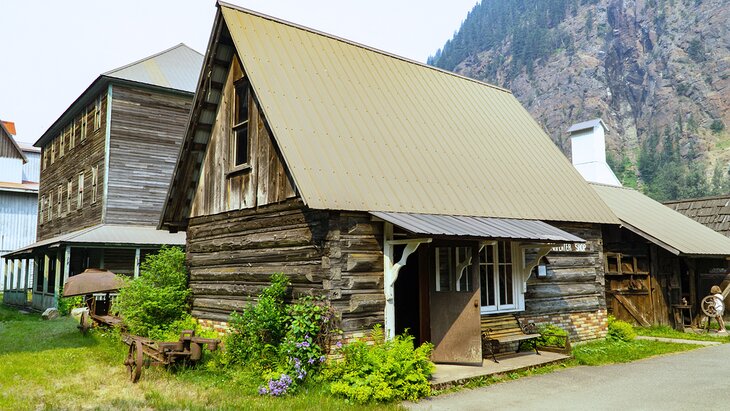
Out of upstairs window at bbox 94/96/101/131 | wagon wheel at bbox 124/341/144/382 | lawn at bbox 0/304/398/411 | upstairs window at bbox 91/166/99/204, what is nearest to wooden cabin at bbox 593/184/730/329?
lawn at bbox 0/304/398/411

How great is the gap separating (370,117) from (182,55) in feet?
63.1

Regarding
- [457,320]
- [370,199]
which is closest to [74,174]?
[370,199]

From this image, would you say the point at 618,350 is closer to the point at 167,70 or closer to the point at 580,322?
the point at 580,322

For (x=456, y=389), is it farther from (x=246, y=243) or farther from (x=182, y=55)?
(x=182, y=55)

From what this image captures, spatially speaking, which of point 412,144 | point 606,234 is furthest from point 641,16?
point 412,144

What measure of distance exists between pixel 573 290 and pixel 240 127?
9022mm

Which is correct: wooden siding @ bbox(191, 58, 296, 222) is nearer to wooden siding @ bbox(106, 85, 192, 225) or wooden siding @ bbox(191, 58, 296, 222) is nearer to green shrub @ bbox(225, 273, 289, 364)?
green shrub @ bbox(225, 273, 289, 364)

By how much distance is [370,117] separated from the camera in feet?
42.4

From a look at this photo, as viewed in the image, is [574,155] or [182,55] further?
[182,55]

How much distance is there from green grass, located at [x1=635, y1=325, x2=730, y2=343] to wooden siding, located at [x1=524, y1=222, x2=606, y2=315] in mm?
2741

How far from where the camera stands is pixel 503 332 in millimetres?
12641

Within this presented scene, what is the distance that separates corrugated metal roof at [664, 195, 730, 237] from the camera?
23.7 metres

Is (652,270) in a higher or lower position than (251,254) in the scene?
lower

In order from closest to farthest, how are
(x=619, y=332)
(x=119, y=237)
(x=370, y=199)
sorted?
(x=370, y=199) → (x=619, y=332) → (x=119, y=237)
